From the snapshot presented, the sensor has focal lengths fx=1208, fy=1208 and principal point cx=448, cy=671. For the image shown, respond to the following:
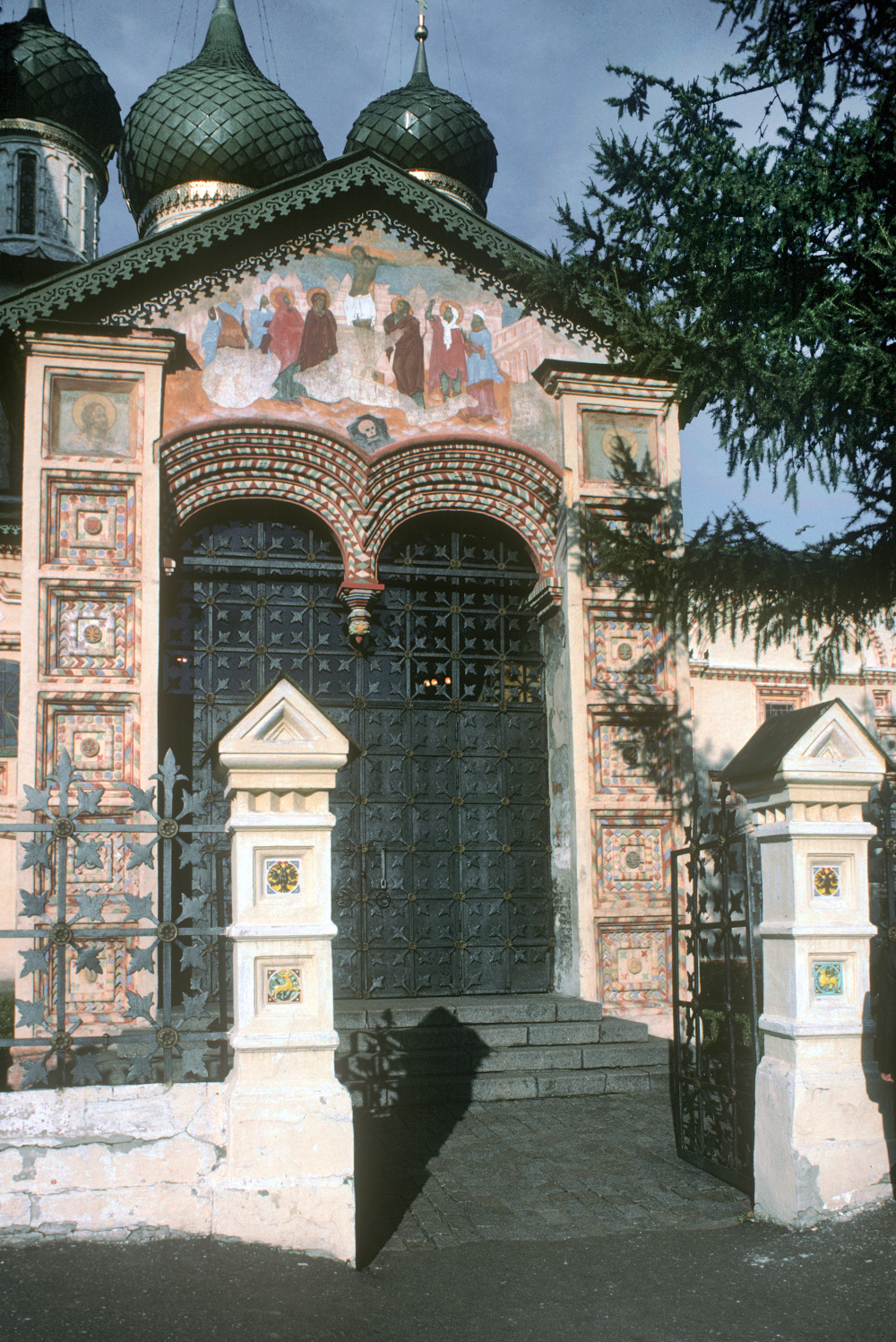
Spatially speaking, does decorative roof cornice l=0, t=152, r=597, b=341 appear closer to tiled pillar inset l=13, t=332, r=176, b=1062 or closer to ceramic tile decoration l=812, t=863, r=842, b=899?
tiled pillar inset l=13, t=332, r=176, b=1062

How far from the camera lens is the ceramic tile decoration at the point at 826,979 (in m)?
5.43

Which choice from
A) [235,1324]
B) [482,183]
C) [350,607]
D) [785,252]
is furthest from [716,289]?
[482,183]

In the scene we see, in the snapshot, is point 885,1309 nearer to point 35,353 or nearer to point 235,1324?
point 235,1324

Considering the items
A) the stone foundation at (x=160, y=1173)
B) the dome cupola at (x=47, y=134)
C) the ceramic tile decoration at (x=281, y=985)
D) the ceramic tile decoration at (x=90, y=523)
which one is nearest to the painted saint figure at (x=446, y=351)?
the ceramic tile decoration at (x=90, y=523)

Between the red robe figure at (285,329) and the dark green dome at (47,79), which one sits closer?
the red robe figure at (285,329)

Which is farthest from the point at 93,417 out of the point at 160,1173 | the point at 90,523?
the point at 160,1173

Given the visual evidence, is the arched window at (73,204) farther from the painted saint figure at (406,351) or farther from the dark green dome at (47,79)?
the painted saint figure at (406,351)

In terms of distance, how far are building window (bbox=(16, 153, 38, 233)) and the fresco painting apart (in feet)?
34.0

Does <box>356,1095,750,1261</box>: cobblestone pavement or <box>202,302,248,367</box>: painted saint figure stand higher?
<box>202,302,248,367</box>: painted saint figure

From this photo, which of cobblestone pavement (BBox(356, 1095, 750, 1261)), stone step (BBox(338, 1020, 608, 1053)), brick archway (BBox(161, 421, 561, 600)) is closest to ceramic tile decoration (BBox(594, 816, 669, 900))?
stone step (BBox(338, 1020, 608, 1053))

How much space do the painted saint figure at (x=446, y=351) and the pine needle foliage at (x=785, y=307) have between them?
1971 millimetres

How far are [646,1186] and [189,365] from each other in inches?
276

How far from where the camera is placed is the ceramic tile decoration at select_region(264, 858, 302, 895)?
→ 5023mm

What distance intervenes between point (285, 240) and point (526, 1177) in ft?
25.2
